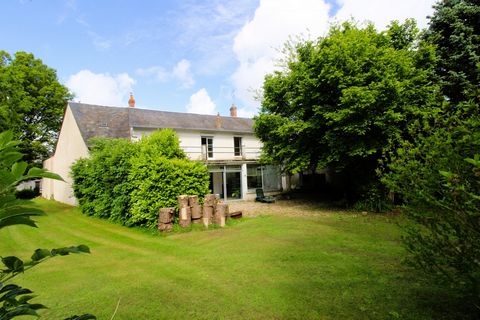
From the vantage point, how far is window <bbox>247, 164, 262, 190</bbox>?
22.8m

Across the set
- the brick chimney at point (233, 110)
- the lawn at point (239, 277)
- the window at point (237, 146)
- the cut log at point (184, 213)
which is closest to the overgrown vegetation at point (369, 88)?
the lawn at point (239, 277)

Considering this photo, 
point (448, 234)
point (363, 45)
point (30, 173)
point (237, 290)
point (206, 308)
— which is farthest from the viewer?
point (363, 45)

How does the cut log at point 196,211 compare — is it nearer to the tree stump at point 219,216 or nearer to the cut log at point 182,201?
the cut log at point 182,201

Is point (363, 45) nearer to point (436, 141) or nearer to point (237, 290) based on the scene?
point (436, 141)

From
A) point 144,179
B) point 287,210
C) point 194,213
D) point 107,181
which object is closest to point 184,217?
point 194,213

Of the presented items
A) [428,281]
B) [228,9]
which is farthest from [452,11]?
[428,281]

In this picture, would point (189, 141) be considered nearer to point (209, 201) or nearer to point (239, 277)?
point (209, 201)

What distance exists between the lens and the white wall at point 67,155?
19664mm

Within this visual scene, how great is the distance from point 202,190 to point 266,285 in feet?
20.9

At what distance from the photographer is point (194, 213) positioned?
9.87 meters

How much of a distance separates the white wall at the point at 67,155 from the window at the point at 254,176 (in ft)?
39.6

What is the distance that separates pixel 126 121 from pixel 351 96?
642 inches

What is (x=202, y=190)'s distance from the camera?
35.6ft

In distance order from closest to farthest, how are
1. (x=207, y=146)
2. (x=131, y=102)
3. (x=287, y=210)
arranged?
(x=287, y=210)
(x=207, y=146)
(x=131, y=102)
